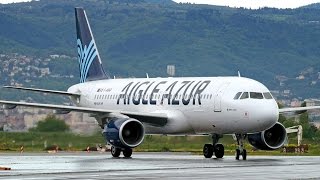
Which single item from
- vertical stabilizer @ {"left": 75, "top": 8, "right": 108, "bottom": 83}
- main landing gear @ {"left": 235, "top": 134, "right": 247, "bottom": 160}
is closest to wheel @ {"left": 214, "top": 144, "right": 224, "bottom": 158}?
main landing gear @ {"left": 235, "top": 134, "right": 247, "bottom": 160}

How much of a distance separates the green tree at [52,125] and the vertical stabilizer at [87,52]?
286cm

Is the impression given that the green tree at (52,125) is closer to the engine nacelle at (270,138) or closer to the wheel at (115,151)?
the wheel at (115,151)

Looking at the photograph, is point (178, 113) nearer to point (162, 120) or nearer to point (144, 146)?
point (162, 120)

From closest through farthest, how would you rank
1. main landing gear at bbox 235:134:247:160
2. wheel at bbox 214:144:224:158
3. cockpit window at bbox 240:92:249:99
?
main landing gear at bbox 235:134:247:160 → cockpit window at bbox 240:92:249:99 → wheel at bbox 214:144:224:158

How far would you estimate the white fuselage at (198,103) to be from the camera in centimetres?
4819

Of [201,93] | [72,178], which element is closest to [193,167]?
[72,178]

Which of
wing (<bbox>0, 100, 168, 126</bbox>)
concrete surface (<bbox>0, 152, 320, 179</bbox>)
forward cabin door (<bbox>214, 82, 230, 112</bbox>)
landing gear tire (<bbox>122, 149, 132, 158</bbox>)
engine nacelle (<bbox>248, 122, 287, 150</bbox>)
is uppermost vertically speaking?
forward cabin door (<bbox>214, 82, 230, 112</bbox>)

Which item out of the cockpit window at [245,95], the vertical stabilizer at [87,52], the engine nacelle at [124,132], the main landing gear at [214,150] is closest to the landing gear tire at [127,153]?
the engine nacelle at [124,132]

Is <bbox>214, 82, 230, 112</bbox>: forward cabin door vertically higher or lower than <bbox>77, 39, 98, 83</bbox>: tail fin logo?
lower

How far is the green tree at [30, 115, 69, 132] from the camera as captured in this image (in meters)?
64.4

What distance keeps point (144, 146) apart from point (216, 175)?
35.4 m

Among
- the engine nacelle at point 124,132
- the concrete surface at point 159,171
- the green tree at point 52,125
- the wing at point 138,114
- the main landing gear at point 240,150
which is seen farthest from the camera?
the green tree at point 52,125

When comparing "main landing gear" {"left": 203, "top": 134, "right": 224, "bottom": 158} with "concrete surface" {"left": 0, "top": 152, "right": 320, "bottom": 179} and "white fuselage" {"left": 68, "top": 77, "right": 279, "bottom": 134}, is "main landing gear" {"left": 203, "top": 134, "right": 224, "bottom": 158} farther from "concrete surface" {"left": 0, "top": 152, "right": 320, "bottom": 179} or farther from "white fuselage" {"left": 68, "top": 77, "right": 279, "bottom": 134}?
"concrete surface" {"left": 0, "top": 152, "right": 320, "bottom": 179}

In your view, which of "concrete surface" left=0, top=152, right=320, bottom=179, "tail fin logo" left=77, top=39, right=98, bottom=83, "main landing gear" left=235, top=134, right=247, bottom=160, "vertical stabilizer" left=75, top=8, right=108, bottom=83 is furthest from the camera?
"tail fin logo" left=77, top=39, right=98, bottom=83
